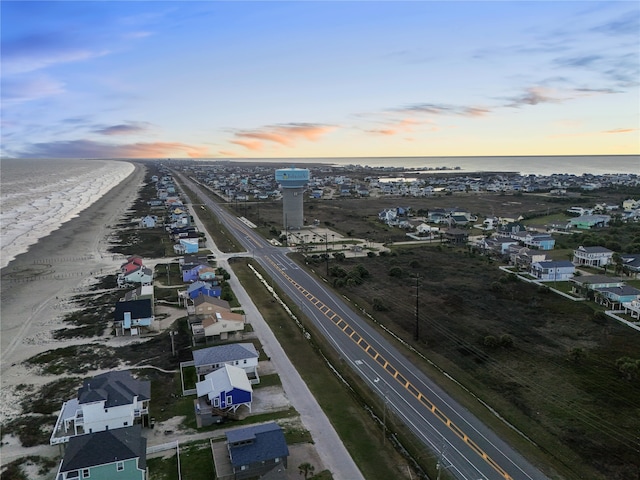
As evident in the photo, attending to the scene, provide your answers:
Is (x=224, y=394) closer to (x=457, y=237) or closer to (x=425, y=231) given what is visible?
(x=457, y=237)

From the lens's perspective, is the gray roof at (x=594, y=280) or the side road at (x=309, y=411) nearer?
the side road at (x=309, y=411)

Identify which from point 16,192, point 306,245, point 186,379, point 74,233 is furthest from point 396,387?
point 16,192

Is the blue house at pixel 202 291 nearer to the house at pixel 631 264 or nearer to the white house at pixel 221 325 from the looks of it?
the white house at pixel 221 325

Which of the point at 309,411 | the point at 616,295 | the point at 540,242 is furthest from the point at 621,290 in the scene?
the point at 309,411

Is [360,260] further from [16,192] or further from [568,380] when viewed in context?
[16,192]

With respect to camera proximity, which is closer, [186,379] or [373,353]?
[186,379]

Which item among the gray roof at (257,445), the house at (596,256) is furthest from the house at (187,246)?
the house at (596,256)
